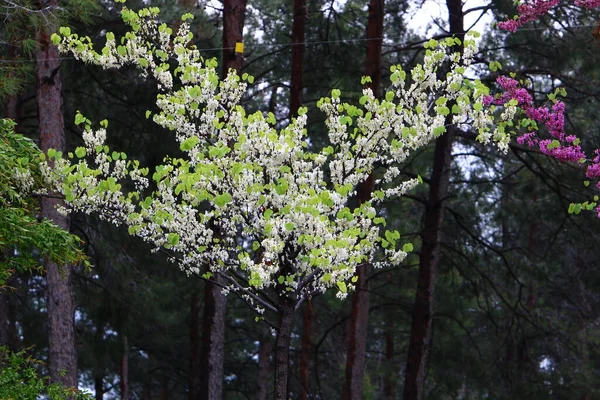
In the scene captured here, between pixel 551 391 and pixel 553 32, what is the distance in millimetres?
10115

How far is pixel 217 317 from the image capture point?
36.6ft

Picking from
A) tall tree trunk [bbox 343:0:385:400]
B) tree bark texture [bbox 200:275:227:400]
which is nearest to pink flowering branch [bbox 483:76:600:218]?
tall tree trunk [bbox 343:0:385:400]

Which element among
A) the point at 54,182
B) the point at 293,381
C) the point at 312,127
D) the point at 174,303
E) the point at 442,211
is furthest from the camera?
the point at 293,381

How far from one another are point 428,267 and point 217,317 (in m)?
3.54

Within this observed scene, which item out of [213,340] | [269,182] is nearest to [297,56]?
[213,340]

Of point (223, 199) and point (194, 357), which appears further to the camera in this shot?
point (194, 357)

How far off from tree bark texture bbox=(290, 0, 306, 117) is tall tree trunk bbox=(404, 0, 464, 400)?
2.30m

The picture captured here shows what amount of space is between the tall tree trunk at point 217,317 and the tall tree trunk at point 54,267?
164 centimetres

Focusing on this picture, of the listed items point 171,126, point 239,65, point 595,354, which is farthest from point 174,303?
point 171,126

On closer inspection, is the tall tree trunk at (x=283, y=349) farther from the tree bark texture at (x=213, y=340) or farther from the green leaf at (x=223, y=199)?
the tree bark texture at (x=213, y=340)

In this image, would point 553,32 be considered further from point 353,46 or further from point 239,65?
point 239,65

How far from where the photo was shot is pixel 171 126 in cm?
829

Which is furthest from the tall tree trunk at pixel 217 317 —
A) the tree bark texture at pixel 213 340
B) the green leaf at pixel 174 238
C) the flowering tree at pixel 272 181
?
the green leaf at pixel 174 238

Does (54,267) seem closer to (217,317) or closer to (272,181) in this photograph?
(217,317)
